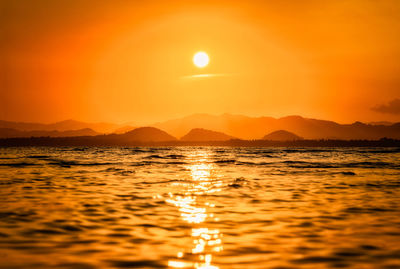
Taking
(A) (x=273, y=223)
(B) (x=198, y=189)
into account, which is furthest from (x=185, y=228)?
(B) (x=198, y=189)

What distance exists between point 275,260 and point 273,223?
437 cm

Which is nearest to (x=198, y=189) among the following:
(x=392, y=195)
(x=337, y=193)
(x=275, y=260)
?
(x=337, y=193)

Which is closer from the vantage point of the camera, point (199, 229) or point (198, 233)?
point (198, 233)

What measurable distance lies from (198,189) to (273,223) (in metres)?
11.1

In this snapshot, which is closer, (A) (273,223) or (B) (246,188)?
(A) (273,223)

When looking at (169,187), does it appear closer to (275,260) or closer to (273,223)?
(273,223)

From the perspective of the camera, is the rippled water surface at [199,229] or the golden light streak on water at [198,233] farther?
the rippled water surface at [199,229]

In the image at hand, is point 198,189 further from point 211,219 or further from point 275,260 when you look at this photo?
point 275,260

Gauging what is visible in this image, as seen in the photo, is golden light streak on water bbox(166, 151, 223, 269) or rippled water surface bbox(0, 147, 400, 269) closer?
golden light streak on water bbox(166, 151, 223, 269)

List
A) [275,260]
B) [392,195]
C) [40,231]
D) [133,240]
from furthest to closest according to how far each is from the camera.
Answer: [392,195], [40,231], [133,240], [275,260]

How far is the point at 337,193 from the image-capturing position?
22.2 meters

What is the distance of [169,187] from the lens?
83.1ft

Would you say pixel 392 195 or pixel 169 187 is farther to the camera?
pixel 169 187

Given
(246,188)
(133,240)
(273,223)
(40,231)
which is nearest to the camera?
(133,240)
